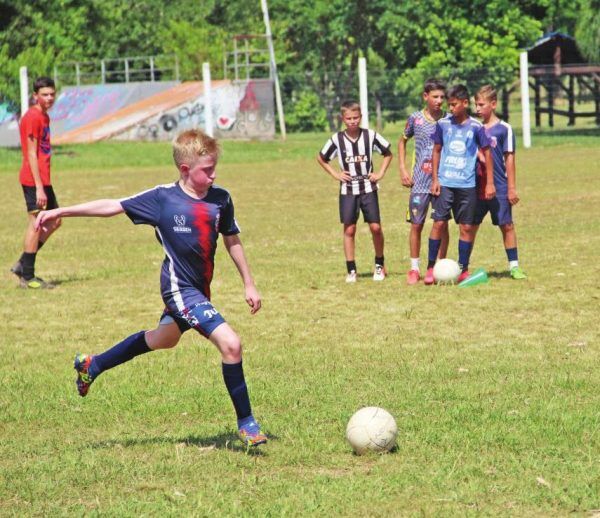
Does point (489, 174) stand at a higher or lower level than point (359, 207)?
higher

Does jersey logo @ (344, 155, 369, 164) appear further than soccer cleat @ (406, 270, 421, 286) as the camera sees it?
Yes

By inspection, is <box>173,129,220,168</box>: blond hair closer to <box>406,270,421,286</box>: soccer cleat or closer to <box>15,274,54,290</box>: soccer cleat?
<box>406,270,421,286</box>: soccer cleat

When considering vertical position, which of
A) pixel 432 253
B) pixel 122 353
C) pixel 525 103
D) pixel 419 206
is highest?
pixel 525 103

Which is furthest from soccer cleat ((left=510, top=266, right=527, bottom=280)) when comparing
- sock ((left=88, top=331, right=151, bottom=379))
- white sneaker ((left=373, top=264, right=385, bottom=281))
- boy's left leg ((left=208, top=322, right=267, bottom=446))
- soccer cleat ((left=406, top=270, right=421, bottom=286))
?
boy's left leg ((left=208, top=322, right=267, bottom=446))

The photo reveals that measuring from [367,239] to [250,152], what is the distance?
20.0 metres

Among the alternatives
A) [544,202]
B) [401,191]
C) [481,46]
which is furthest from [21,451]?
[481,46]

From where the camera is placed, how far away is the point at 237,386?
6438 millimetres

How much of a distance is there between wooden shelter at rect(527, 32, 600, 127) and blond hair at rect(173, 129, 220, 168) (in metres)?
38.8

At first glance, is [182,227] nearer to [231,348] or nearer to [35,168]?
[231,348]

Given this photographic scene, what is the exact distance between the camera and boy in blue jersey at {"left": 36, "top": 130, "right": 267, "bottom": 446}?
252 inches

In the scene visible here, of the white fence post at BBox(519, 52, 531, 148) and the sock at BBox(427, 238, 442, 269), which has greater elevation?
the white fence post at BBox(519, 52, 531, 148)

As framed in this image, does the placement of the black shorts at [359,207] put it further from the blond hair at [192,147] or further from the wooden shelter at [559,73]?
the wooden shelter at [559,73]

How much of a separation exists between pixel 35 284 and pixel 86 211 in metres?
6.80

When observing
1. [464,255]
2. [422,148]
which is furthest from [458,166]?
[464,255]
